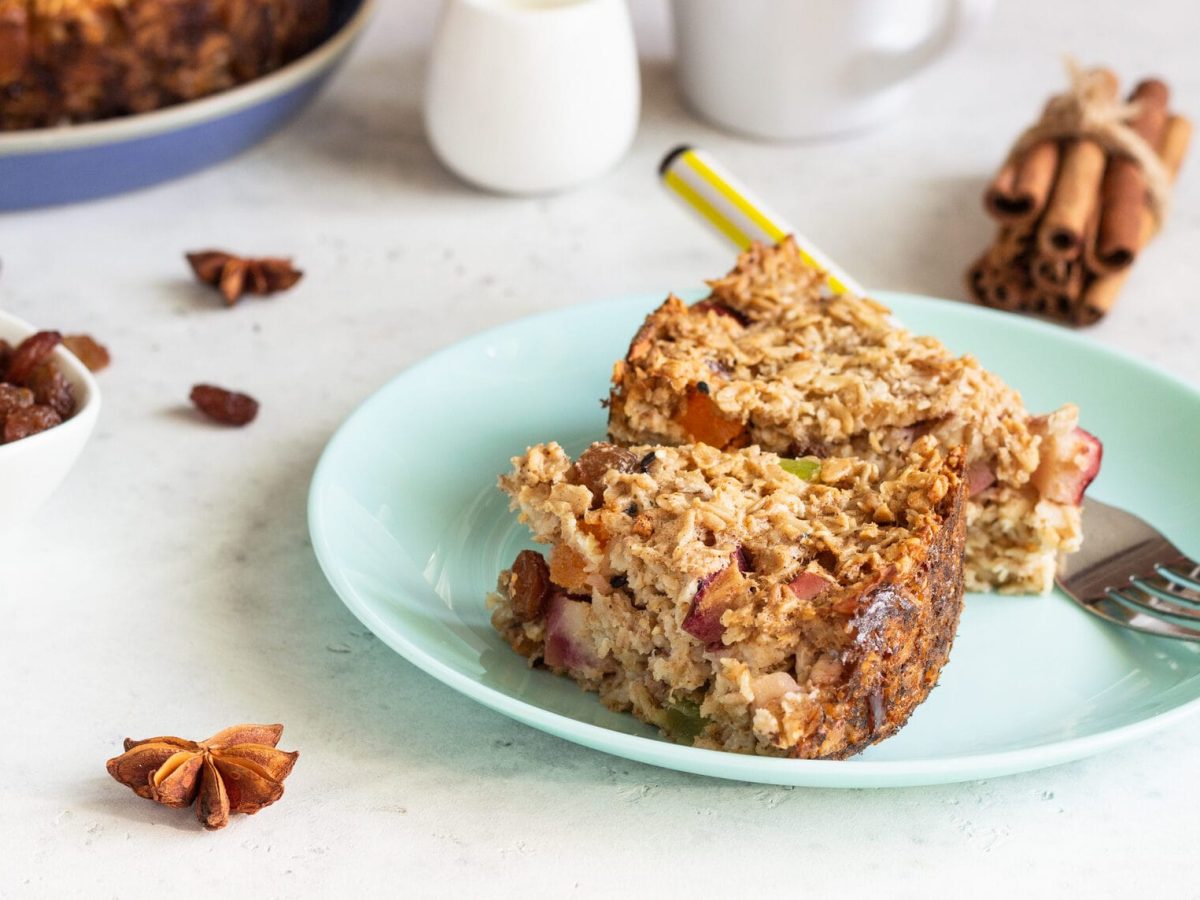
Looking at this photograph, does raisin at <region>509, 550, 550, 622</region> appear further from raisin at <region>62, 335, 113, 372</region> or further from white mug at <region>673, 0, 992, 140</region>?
white mug at <region>673, 0, 992, 140</region>

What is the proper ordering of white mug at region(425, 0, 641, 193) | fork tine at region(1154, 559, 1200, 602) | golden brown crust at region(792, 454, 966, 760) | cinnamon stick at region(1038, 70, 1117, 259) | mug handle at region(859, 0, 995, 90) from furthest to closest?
mug handle at region(859, 0, 995, 90), white mug at region(425, 0, 641, 193), cinnamon stick at region(1038, 70, 1117, 259), fork tine at region(1154, 559, 1200, 602), golden brown crust at region(792, 454, 966, 760)

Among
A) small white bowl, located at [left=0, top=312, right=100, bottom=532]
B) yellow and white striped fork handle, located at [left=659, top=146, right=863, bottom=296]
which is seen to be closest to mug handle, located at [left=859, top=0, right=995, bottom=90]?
yellow and white striped fork handle, located at [left=659, top=146, right=863, bottom=296]

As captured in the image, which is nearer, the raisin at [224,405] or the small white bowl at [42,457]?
the small white bowl at [42,457]

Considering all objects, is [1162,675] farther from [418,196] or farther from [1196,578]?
[418,196]

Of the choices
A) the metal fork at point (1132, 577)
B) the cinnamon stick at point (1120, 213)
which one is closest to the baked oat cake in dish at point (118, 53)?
the cinnamon stick at point (1120, 213)

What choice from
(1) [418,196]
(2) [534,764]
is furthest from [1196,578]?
(1) [418,196]

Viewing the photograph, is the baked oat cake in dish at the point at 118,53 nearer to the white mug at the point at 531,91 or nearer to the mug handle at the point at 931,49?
the white mug at the point at 531,91
